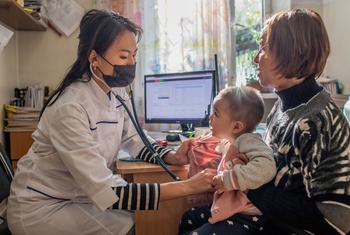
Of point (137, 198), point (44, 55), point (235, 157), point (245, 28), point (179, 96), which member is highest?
point (245, 28)

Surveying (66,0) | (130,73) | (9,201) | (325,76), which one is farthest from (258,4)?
(9,201)

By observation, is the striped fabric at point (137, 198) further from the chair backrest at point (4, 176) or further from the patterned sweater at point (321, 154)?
the chair backrest at point (4, 176)

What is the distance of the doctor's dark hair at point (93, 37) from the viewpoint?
1.28 metres

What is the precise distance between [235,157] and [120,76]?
52 cm

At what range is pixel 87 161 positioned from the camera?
1.11 meters

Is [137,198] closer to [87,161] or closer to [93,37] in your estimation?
Answer: [87,161]

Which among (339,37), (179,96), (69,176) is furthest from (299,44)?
(339,37)

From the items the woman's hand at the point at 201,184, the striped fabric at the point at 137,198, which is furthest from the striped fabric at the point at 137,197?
the woman's hand at the point at 201,184

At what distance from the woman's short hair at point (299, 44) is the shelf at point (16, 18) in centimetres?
156

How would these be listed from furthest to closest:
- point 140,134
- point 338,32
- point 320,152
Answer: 1. point 338,32
2. point 140,134
3. point 320,152

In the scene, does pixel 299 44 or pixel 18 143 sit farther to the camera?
pixel 18 143

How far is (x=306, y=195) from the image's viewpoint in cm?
103

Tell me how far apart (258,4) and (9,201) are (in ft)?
8.80

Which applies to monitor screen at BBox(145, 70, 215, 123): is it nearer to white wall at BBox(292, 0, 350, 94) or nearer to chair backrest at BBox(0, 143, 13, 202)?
white wall at BBox(292, 0, 350, 94)
